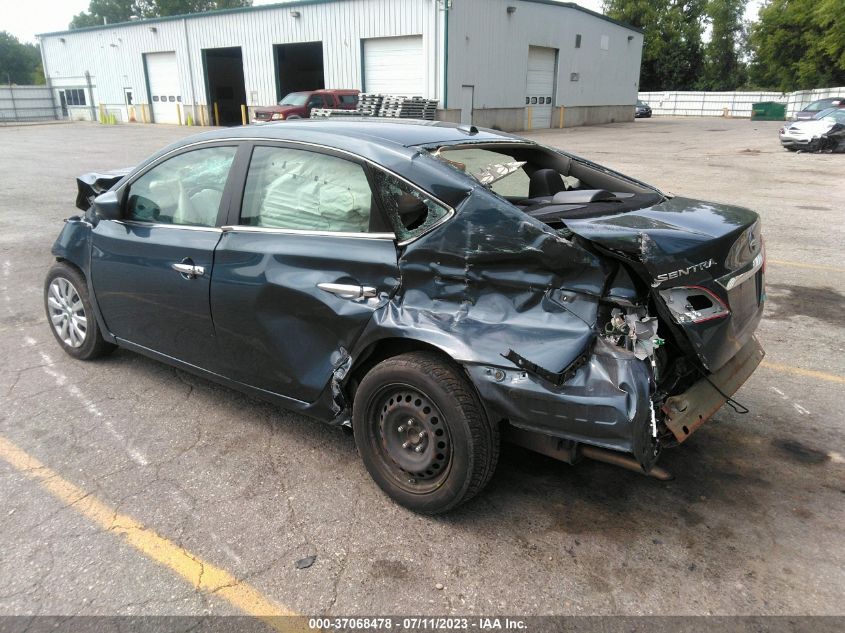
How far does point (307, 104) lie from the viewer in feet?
79.6

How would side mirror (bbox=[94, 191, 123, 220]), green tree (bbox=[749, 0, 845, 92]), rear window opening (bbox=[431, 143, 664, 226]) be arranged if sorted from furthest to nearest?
green tree (bbox=[749, 0, 845, 92]) → side mirror (bbox=[94, 191, 123, 220]) → rear window opening (bbox=[431, 143, 664, 226])

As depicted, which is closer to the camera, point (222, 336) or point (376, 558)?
point (376, 558)

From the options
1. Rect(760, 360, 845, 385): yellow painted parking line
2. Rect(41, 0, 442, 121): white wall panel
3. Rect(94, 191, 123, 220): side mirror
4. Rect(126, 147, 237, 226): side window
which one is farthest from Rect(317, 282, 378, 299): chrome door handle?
Rect(41, 0, 442, 121): white wall panel

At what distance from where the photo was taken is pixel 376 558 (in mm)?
2676

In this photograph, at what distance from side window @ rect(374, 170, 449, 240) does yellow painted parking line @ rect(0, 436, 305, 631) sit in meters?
1.62

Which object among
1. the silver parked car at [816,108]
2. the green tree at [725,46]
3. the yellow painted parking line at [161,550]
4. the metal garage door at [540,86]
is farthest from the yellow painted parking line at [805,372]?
the green tree at [725,46]

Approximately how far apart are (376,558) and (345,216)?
158 centimetres

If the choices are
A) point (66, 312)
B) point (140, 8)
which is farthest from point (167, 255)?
point (140, 8)

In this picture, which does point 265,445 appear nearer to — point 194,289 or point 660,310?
point 194,289

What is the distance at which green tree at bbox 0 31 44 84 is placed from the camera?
8031cm

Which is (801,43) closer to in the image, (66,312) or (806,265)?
(806,265)

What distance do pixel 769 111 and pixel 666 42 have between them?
1889cm

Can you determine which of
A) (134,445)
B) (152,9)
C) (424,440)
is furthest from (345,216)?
(152,9)

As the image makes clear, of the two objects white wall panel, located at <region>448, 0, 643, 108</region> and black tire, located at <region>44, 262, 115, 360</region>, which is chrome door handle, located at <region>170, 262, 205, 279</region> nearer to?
black tire, located at <region>44, 262, 115, 360</region>
